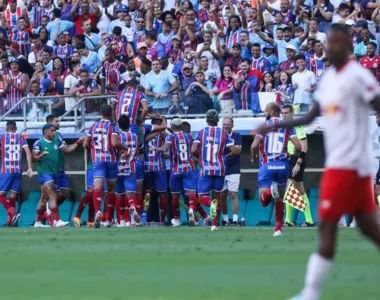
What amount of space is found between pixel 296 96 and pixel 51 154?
5264mm

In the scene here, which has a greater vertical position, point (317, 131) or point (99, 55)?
point (99, 55)

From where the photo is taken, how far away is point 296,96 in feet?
78.9

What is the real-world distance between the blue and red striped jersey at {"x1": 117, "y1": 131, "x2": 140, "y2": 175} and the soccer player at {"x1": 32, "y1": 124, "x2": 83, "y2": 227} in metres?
1.50

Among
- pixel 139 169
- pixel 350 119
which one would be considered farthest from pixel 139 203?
pixel 350 119

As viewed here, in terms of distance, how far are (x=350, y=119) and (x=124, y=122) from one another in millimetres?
14140

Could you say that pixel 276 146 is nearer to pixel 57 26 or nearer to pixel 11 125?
pixel 11 125

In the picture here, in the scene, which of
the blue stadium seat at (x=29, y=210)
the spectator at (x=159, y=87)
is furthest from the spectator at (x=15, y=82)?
the spectator at (x=159, y=87)

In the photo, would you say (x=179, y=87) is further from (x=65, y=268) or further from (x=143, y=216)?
(x=65, y=268)

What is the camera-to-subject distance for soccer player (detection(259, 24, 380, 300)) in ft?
28.3

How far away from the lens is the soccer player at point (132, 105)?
2280cm

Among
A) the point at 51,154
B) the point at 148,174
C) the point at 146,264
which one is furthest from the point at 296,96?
the point at 146,264

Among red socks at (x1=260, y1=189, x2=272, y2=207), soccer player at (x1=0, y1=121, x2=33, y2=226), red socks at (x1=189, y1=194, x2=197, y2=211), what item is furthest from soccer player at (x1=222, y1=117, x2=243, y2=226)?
red socks at (x1=260, y1=189, x2=272, y2=207)

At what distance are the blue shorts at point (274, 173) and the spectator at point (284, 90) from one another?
5.03 metres

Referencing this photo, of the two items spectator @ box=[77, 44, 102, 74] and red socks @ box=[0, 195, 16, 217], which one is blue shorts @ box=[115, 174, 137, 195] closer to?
red socks @ box=[0, 195, 16, 217]
